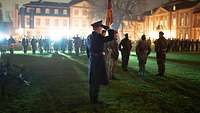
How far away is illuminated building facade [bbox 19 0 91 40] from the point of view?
92625 mm

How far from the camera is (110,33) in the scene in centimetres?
989

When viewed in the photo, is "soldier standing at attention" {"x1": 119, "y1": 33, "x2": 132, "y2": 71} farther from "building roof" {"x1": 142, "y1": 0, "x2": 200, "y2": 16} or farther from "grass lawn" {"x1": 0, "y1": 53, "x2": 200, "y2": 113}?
"building roof" {"x1": 142, "y1": 0, "x2": 200, "y2": 16}

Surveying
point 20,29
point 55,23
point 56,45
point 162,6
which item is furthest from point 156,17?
point 56,45

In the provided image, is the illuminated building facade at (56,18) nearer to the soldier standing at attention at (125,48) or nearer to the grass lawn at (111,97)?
the soldier standing at attention at (125,48)

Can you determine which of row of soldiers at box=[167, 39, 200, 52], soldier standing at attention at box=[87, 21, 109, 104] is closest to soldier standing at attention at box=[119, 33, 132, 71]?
soldier standing at attention at box=[87, 21, 109, 104]

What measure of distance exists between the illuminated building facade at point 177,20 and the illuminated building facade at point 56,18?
17175 mm

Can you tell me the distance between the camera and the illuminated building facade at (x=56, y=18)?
304 ft

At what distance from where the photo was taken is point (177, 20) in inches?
3216

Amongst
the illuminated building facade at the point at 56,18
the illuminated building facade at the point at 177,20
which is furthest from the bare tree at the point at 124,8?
the illuminated building facade at the point at 56,18

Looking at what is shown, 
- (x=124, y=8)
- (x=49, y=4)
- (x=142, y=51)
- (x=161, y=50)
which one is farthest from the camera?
(x=49, y=4)

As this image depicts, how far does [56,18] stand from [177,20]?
32.4 meters

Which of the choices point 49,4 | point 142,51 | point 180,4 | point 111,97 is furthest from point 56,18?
point 111,97

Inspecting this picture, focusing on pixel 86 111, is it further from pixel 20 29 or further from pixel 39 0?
pixel 39 0

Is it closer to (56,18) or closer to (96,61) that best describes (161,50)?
(96,61)
